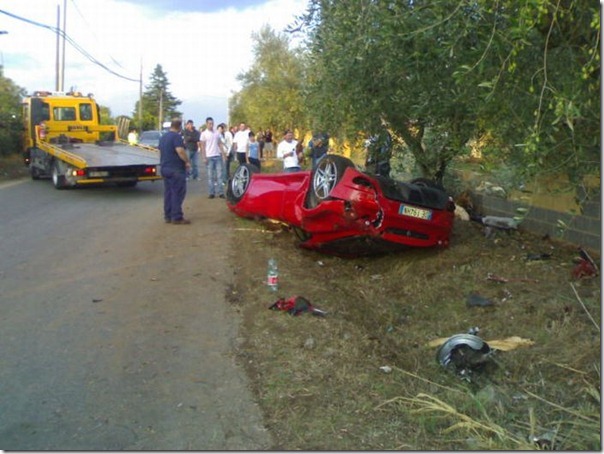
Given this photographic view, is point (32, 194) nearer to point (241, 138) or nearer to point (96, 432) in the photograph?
point (241, 138)

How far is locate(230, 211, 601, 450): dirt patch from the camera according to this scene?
3.92m

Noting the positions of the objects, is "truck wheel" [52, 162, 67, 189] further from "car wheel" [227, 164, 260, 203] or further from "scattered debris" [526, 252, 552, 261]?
"scattered debris" [526, 252, 552, 261]

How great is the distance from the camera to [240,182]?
11391 millimetres

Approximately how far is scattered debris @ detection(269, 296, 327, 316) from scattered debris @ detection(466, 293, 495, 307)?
1629 mm

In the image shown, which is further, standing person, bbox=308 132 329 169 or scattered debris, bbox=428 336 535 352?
standing person, bbox=308 132 329 169

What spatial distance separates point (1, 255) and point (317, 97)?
452 centimetres

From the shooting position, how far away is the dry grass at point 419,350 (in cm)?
392

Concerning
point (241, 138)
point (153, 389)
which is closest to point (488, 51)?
point (153, 389)

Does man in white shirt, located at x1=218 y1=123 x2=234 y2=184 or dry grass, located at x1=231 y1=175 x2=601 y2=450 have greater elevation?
man in white shirt, located at x1=218 y1=123 x2=234 y2=184

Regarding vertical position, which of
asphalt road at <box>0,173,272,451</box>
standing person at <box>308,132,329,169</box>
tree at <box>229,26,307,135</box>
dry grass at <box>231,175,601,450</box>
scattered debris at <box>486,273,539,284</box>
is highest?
tree at <box>229,26,307,135</box>

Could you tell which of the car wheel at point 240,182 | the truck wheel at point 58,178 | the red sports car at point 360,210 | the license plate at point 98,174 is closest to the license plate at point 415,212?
the red sports car at point 360,210

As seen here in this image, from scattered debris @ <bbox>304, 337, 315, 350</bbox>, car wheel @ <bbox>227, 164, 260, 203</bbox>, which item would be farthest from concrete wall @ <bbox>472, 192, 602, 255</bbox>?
car wheel @ <bbox>227, 164, 260, 203</bbox>

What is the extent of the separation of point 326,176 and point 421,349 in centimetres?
297

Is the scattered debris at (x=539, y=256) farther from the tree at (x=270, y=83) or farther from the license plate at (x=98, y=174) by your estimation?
the tree at (x=270, y=83)
